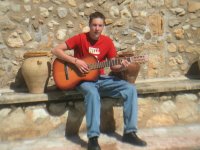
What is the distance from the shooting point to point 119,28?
187 inches

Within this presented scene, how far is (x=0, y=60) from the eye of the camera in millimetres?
4488

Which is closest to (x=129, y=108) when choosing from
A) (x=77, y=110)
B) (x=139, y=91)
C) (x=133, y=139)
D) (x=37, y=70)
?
(x=133, y=139)

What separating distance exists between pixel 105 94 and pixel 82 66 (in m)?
0.41

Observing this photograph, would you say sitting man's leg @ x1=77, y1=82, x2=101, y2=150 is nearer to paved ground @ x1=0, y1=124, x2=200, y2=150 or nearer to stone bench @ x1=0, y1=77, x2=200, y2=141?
paved ground @ x1=0, y1=124, x2=200, y2=150

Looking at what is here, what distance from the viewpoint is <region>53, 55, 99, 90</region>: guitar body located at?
3.82m

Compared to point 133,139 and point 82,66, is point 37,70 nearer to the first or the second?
point 82,66

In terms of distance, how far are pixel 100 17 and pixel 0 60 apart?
4.67 ft

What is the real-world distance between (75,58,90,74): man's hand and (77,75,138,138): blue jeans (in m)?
0.13

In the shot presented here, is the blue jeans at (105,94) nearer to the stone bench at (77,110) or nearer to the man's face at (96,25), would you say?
the stone bench at (77,110)

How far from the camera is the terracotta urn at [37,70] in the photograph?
13.2 ft

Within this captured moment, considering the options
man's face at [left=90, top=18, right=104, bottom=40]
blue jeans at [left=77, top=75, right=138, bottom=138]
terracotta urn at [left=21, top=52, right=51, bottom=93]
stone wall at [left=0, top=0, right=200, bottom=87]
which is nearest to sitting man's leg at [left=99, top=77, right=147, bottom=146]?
blue jeans at [left=77, top=75, right=138, bottom=138]

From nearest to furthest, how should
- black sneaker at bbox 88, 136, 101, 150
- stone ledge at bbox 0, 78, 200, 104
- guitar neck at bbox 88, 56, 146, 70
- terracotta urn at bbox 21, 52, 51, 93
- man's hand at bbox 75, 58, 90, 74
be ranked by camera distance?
black sneaker at bbox 88, 136, 101, 150, guitar neck at bbox 88, 56, 146, 70, man's hand at bbox 75, 58, 90, 74, stone ledge at bbox 0, 78, 200, 104, terracotta urn at bbox 21, 52, 51, 93

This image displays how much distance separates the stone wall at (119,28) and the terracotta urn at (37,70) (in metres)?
0.48

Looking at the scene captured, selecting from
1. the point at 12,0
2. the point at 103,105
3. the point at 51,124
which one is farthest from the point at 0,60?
the point at 103,105
